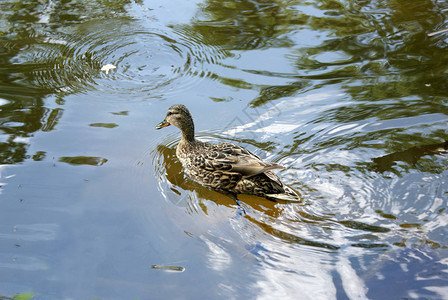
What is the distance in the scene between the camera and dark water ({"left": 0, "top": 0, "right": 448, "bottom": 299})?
4176 millimetres

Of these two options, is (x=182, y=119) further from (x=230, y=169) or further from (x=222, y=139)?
(x=230, y=169)

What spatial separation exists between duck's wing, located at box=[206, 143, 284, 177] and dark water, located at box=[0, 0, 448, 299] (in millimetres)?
327

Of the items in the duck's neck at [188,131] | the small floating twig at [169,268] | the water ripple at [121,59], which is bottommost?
the small floating twig at [169,268]

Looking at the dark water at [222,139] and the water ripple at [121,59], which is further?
the water ripple at [121,59]

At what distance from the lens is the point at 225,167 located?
535 cm

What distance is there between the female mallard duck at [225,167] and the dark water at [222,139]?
0.50 ft

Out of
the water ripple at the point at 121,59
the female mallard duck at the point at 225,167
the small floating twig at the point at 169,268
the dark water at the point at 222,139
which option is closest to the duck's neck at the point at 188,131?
the female mallard duck at the point at 225,167

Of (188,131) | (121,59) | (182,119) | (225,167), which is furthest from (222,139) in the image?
(121,59)

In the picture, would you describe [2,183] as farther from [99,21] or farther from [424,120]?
[424,120]

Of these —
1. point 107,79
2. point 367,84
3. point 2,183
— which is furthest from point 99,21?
point 367,84

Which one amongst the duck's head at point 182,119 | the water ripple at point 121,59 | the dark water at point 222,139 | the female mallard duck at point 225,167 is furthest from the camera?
the water ripple at point 121,59

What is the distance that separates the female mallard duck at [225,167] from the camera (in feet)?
16.7

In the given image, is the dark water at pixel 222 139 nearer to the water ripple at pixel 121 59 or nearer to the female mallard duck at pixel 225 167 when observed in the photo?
the water ripple at pixel 121 59

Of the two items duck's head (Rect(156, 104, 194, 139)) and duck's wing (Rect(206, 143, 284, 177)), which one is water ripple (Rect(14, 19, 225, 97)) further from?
duck's wing (Rect(206, 143, 284, 177))
